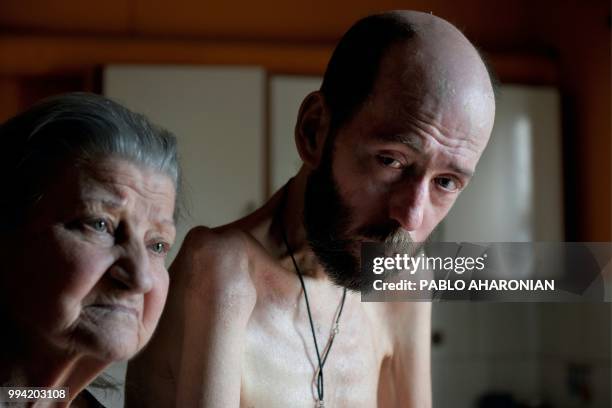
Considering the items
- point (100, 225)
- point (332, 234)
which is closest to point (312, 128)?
point (332, 234)

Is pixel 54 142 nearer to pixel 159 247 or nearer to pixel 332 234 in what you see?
pixel 159 247

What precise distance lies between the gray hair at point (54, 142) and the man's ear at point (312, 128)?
13 cm

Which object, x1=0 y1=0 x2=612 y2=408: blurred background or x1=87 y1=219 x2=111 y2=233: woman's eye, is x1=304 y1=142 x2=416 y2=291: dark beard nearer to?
x1=87 y1=219 x2=111 y2=233: woman's eye

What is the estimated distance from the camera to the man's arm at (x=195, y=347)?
1.46 feet

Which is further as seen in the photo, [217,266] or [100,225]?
[217,266]

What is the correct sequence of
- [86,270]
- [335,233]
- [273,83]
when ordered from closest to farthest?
1. [86,270]
2. [335,233]
3. [273,83]

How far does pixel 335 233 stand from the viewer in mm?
465

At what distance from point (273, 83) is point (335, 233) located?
1030mm

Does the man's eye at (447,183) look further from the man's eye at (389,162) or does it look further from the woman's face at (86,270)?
the woman's face at (86,270)

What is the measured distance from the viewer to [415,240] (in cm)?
43

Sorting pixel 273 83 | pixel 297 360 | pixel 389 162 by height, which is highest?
pixel 273 83

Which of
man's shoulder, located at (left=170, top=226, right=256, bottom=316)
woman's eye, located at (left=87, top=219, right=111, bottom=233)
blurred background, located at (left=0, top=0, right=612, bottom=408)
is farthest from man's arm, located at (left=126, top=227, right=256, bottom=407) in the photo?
blurred background, located at (left=0, top=0, right=612, bottom=408)

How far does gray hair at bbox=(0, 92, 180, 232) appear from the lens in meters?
0.37

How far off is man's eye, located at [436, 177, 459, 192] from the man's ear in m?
0.08
